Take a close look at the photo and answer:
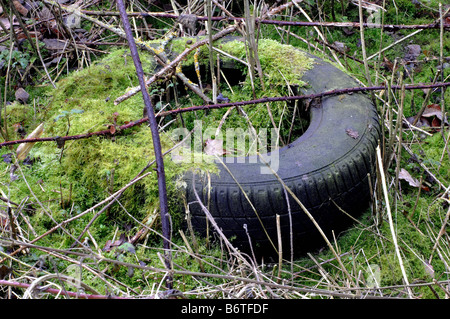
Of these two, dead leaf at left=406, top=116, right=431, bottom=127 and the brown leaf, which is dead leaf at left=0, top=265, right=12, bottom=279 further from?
dead leaf at left=406, top=116, right=431, bottom=127

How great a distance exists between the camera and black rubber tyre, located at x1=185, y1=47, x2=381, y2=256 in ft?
6.81

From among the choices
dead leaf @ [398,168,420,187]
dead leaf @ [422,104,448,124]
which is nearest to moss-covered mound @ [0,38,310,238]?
dead leaf @ [398,168,420,187]

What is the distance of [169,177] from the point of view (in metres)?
2.17

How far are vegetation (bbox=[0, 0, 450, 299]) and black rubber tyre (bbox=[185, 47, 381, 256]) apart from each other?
100 millimetres

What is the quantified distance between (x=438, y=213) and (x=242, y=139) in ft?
4.06

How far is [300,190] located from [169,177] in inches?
25.8

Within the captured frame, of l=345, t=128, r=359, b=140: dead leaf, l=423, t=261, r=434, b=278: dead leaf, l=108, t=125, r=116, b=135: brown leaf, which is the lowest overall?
l=423, t=261, r=434, b=278: dead leaf

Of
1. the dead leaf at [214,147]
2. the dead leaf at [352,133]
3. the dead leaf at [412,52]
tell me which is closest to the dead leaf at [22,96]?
the dead leaf at [214,147]

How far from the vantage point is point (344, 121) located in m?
2.45

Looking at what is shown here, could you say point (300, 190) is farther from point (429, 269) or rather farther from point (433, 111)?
point (433, 111)

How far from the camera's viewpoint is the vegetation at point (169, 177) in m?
1.93

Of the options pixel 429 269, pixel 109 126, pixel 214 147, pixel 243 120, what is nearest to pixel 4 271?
pixel 109 126

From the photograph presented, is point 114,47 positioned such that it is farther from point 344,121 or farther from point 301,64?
point 344,121

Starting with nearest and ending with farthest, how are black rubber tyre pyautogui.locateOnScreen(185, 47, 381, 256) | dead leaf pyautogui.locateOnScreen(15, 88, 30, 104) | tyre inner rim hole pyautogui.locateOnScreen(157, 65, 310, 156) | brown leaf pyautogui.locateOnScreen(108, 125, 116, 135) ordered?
black rubber tyre pyautogui.locateOnScreen(185, 47, 381, 256) < brown leaf pyautogui.locateOnScreen(108, 125, 116, 135) < tyre inner rim hole pyautogui.locateOnScreen(157, 65, 310, 156) < dead leaf pyautogui.locateOnScreen(15, 88, 30, 104)
